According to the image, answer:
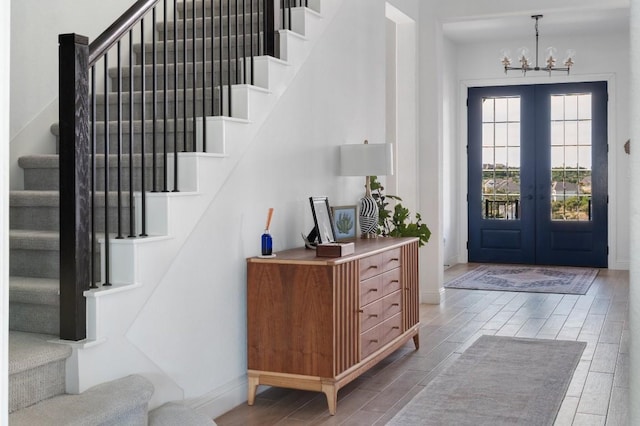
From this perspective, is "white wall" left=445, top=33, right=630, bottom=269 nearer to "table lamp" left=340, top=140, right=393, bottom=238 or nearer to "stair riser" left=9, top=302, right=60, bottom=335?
"table lamp" left=340, top=140, right=393, bottom=238

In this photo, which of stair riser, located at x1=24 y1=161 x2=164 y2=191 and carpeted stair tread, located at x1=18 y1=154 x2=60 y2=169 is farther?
carpeted stair tread, located at x1=18 y1=154 x2=60 y2=169

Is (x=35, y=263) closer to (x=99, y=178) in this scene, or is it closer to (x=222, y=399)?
→ (x=99, y=178)

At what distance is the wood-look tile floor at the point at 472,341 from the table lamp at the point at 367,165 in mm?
963

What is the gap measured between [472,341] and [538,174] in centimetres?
550

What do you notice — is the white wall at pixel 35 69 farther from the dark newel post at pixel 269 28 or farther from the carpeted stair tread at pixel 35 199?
the dark newel post at pixel 269 28

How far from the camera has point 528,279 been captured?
902cm

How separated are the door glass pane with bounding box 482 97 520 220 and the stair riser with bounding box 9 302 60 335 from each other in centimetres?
850

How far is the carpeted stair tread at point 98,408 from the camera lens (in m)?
2.60

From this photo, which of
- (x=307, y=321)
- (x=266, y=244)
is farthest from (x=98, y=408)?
(x=266, y=244)

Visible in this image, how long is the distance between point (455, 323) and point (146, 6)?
4055 mm

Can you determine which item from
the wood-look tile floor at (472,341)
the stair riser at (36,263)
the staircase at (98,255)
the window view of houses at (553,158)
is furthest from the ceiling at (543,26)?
the stair riser at (36,263)

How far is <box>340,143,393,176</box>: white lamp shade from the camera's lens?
198 inches

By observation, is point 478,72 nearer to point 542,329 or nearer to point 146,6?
point 542,329

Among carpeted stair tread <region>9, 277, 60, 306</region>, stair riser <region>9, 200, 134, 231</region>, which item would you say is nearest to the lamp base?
stair riser <region>9, 200, 134, 231</region>
